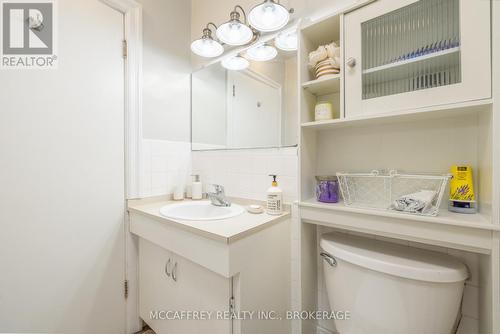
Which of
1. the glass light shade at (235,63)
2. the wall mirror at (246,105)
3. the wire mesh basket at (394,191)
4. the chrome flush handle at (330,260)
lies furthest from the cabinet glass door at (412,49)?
the glass light shade at (235,63)

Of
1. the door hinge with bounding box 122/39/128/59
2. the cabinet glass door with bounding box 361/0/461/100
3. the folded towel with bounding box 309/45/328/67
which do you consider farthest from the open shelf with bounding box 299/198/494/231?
the door hinge with bounding box 122/39/128/59

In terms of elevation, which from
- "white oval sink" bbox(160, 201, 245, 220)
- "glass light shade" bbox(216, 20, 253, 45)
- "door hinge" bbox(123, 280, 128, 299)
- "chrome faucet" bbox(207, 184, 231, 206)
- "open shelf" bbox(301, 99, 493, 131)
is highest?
"glass light shade" bbox(216, 20, 253, 45)

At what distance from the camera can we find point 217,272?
0.82 metres

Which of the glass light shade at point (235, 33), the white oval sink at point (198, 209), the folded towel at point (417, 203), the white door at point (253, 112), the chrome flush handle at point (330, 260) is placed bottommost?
the chrome flush handle at point (330, 260)

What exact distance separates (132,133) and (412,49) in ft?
4.80

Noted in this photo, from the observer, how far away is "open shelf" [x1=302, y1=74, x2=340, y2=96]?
0.92m

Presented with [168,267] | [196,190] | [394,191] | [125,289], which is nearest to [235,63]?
[196,190]

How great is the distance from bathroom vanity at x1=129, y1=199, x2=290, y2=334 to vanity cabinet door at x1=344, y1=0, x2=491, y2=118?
674 millimetres

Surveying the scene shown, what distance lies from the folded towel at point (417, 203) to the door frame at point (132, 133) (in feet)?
4.58

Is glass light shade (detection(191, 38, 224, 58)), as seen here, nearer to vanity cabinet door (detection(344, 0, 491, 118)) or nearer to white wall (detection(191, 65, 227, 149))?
white wall (detection(191, 65, 227, 149))

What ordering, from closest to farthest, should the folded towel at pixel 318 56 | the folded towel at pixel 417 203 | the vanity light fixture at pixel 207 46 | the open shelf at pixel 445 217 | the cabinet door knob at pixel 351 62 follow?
the open shelf at pixel 445 217 < the folded towel at pixel 417 203 < the cabinet door knob at pixel 351 62 < the folded towel at pixel 318 56 < the vanity light fixture at pixel 207 46

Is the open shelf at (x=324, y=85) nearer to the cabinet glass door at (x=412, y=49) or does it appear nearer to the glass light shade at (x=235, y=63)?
the cabinet glass door at (x=412, y=49)

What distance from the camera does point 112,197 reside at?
1.29m

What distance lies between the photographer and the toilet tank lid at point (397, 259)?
0.69 metres
